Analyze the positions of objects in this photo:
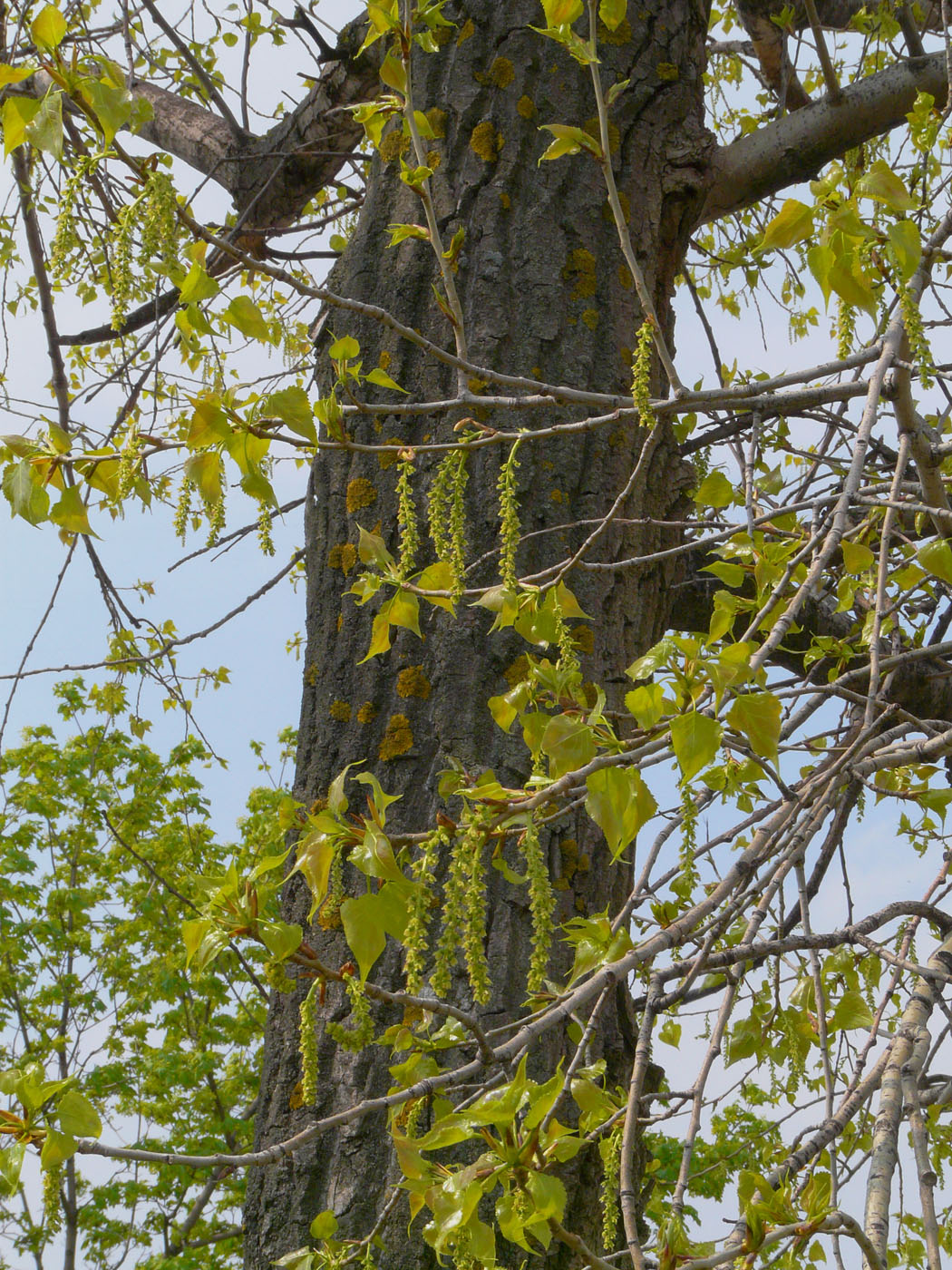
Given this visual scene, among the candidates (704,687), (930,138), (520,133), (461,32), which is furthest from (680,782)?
(461,32)

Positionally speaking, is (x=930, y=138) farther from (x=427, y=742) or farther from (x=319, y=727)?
(x=319, y=727)

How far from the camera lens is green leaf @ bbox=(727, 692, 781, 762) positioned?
1.05 meters

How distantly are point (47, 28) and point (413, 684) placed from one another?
1111 mm

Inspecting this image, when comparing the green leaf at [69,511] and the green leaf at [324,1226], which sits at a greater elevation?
the green leaf at [69,511]

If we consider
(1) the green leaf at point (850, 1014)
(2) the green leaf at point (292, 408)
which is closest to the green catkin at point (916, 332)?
(2) the green leaf at point (292, 408)

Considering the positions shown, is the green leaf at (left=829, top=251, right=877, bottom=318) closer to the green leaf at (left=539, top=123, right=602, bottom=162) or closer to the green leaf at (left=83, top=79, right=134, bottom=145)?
the green leaf at (left=539, top=123, right=602, bottom=162)

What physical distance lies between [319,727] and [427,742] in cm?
24

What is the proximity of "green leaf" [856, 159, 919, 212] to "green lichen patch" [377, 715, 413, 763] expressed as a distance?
114 centimetres

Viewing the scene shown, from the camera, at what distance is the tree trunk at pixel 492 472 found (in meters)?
1.77

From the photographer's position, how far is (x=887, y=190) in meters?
1.08

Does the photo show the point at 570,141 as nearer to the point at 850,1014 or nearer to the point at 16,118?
the point at 16,118

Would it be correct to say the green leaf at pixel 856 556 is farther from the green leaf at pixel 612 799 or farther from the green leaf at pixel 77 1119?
the green leaf at pixel 77 1119

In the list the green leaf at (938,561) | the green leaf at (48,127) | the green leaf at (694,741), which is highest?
the green leaf at (48,127)

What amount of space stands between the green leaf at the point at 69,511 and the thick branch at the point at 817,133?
1812mm
